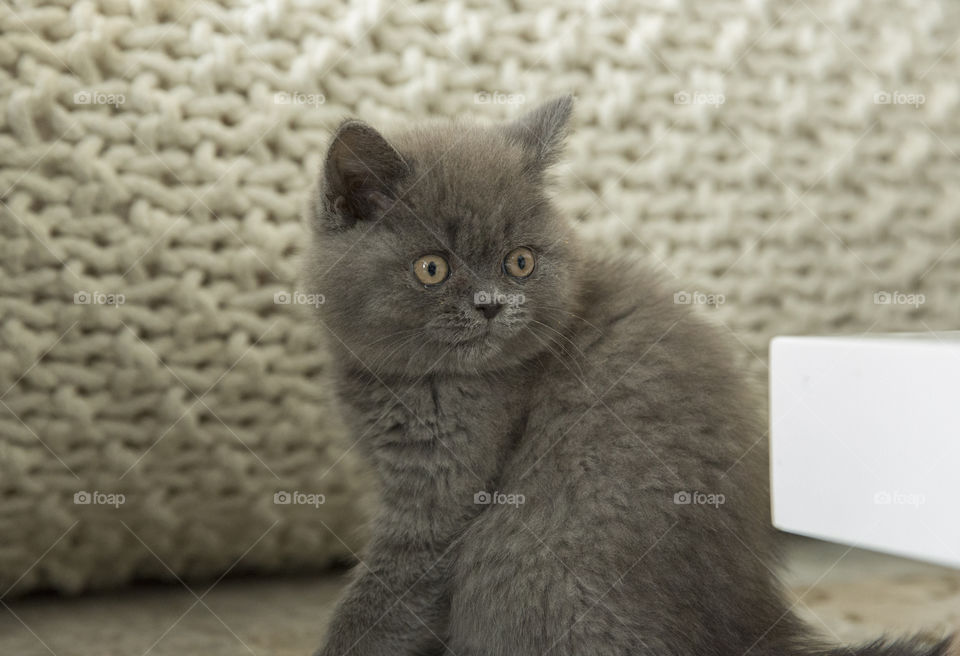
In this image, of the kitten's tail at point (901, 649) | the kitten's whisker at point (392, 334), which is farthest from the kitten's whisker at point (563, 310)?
the kitten's tail at point (901, 649)

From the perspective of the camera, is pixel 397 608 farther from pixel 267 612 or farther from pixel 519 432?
pixel 267 612

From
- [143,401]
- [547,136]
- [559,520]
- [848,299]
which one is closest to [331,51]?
[547,136]

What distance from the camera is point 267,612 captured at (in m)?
1.24

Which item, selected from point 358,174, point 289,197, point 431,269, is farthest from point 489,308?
point 289,197

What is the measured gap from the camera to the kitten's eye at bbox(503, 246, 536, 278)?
3.19 feet

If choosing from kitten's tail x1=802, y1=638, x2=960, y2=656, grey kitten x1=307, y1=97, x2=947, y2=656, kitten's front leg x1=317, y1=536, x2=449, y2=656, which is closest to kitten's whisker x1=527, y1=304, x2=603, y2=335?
grey kitten x1=307, y1=97, x2=947, y2=656

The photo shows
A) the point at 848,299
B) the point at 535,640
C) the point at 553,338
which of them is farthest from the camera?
the point at 848,299

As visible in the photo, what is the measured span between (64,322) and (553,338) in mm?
614

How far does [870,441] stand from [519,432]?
0.33m

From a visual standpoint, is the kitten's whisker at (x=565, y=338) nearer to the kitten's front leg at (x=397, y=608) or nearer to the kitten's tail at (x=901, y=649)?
the kitten's front leg at (x=397, y=608)

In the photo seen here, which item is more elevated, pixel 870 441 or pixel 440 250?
pixel 440 250

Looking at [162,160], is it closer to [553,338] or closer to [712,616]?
[553,338]

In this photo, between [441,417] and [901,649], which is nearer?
[901,649]

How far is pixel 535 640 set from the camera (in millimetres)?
892
